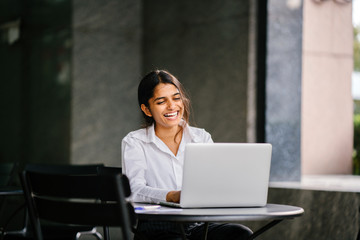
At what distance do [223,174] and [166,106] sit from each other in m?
0.78

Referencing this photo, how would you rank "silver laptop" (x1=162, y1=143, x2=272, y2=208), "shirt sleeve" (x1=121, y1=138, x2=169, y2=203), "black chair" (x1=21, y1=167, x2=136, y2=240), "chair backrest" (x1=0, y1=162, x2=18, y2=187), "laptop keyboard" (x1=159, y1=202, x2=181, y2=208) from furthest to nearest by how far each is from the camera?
"chair backrest" (x1=0, y1=162, x2=18, y2=187) < "shirt sleeve" (x1=121, y1=138, x2=169, y2=203) < "laptop keyboard" (x1=159, y1=202, x2=181, y2=208) < "silver laptop" (x1=162, y1=143, x2=272, y2=208) < "black chair" (x1=21, y1=167, x2=136, y2=240)

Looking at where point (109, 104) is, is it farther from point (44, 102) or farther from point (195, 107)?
point (195, 107)

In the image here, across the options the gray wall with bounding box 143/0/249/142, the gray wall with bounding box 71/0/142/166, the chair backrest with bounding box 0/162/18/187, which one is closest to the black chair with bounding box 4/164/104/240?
the chair backrest with bounding box 0/162/18/187

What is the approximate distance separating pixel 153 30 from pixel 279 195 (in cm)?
258

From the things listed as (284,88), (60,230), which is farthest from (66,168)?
(284,88)

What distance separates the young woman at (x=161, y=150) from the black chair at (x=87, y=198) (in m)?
0.54

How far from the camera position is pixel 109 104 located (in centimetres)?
680

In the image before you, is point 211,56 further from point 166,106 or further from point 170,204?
point 170,204

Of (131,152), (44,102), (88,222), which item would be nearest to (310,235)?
(131,152)

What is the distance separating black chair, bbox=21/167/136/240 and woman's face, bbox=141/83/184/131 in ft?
2.80

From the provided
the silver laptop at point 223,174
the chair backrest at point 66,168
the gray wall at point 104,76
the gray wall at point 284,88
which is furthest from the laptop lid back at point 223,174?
the gray wall at point 104,76

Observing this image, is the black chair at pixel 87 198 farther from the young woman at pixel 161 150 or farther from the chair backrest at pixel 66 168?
the chair backrest at pixel 66 168

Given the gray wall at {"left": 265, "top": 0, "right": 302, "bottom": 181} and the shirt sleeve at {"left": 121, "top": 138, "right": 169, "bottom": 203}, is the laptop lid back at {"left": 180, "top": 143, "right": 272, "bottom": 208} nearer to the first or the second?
the shirt sleeve at {"left": 121, "top": 138, "right": 169, "bottom": 203}

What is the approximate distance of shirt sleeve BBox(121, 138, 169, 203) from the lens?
2.64 m
